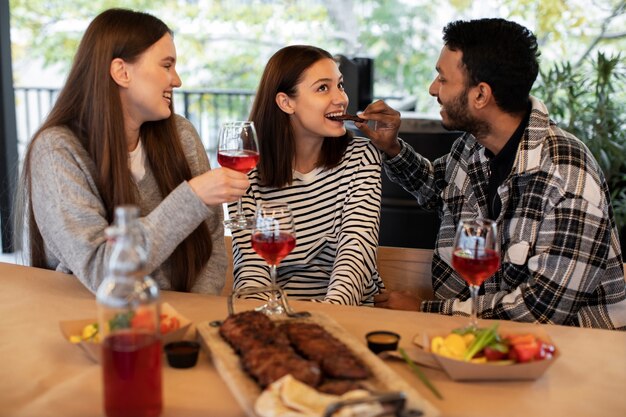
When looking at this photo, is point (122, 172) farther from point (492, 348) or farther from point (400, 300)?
point (492, 348)

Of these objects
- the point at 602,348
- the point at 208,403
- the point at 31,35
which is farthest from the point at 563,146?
the point at 31,35

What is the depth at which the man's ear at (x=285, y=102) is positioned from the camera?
248 centimetres

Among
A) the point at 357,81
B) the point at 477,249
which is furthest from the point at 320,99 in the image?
the point at 357,81

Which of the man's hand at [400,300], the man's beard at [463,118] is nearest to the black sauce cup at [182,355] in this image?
the man's hand at [400,300]

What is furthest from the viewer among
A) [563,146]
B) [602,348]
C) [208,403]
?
[563,146]

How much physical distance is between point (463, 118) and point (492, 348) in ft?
3.80

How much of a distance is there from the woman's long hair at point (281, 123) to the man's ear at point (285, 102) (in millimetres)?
12

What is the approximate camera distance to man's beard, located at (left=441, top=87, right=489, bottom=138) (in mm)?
2350

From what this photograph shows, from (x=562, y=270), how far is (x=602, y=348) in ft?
1.65

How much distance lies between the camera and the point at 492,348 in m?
1.35

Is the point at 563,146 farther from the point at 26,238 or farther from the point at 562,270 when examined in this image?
the point at 26,238

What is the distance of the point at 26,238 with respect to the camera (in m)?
2.17

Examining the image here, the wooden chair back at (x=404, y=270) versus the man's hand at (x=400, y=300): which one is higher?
the wooden chair back at (x=404, y=270)

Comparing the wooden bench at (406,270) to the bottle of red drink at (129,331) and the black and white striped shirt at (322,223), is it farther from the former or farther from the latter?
the bottle of red drink at (129,331)
